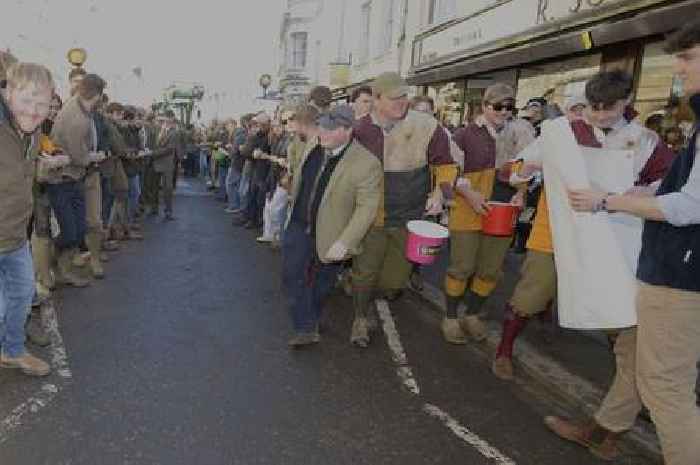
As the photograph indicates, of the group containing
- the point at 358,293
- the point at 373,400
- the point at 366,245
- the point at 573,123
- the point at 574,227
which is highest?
the point at 573,123

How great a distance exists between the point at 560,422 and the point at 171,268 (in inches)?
196

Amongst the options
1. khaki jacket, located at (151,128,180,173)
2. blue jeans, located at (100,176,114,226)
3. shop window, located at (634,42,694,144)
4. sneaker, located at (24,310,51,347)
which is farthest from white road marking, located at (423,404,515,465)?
khaki jacket, located at (151,128,180,173)

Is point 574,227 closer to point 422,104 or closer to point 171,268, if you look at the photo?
point 422,104

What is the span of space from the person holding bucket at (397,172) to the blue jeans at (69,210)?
2.78 metres

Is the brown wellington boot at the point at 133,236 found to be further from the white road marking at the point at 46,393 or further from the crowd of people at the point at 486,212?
the crowd of people at the point at 486,212

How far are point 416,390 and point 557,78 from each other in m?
8.02

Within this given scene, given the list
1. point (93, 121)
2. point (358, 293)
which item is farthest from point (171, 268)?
point (358, 293)

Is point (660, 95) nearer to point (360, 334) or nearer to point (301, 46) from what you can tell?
point (360, 334)

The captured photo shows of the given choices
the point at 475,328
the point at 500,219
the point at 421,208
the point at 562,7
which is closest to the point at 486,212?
the point at 500,219

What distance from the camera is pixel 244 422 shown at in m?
3.54

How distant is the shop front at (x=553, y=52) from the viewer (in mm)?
7938

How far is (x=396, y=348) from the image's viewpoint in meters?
5.05

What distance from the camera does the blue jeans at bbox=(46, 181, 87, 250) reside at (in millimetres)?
5676

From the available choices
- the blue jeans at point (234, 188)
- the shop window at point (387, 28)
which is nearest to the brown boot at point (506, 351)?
the blue jeans at point (234, 188)
